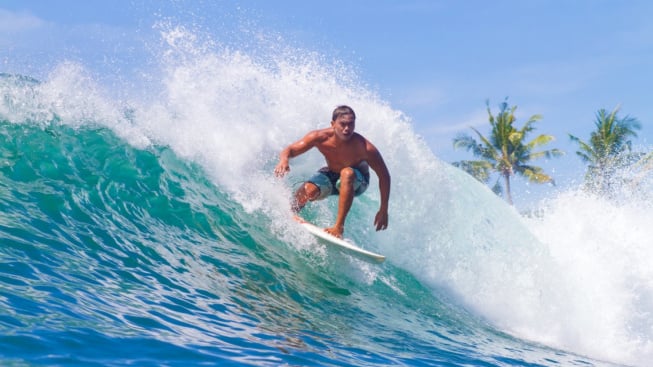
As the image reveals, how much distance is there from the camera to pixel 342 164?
662cm

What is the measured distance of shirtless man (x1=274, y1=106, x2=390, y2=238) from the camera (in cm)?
628

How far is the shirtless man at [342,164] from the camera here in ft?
20.6

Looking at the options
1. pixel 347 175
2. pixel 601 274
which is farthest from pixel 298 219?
pixel 601 274

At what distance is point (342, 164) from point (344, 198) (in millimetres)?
501

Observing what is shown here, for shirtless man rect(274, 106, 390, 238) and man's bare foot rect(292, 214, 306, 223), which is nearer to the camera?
shirtless man rect(274, 106, 390, 238)

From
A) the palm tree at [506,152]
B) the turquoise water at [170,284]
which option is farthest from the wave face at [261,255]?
the palm tree at [506,152]

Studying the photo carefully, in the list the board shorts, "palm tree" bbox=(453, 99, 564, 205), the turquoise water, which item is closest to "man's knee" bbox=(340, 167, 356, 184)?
the board shorts

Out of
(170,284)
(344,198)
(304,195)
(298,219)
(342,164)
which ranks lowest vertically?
(170,284)

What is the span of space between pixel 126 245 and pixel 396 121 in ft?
16.5

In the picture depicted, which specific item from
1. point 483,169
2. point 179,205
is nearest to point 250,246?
point 179,205

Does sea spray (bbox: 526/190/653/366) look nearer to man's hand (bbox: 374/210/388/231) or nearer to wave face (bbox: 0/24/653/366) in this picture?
wave face (bbox: 0/24/653/366)

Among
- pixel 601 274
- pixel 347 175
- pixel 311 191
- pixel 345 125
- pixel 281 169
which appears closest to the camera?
pixel 281 169

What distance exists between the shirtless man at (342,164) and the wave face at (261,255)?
0.48 metres

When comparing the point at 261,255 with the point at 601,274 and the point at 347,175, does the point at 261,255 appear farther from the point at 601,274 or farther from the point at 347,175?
the point at 601,274
